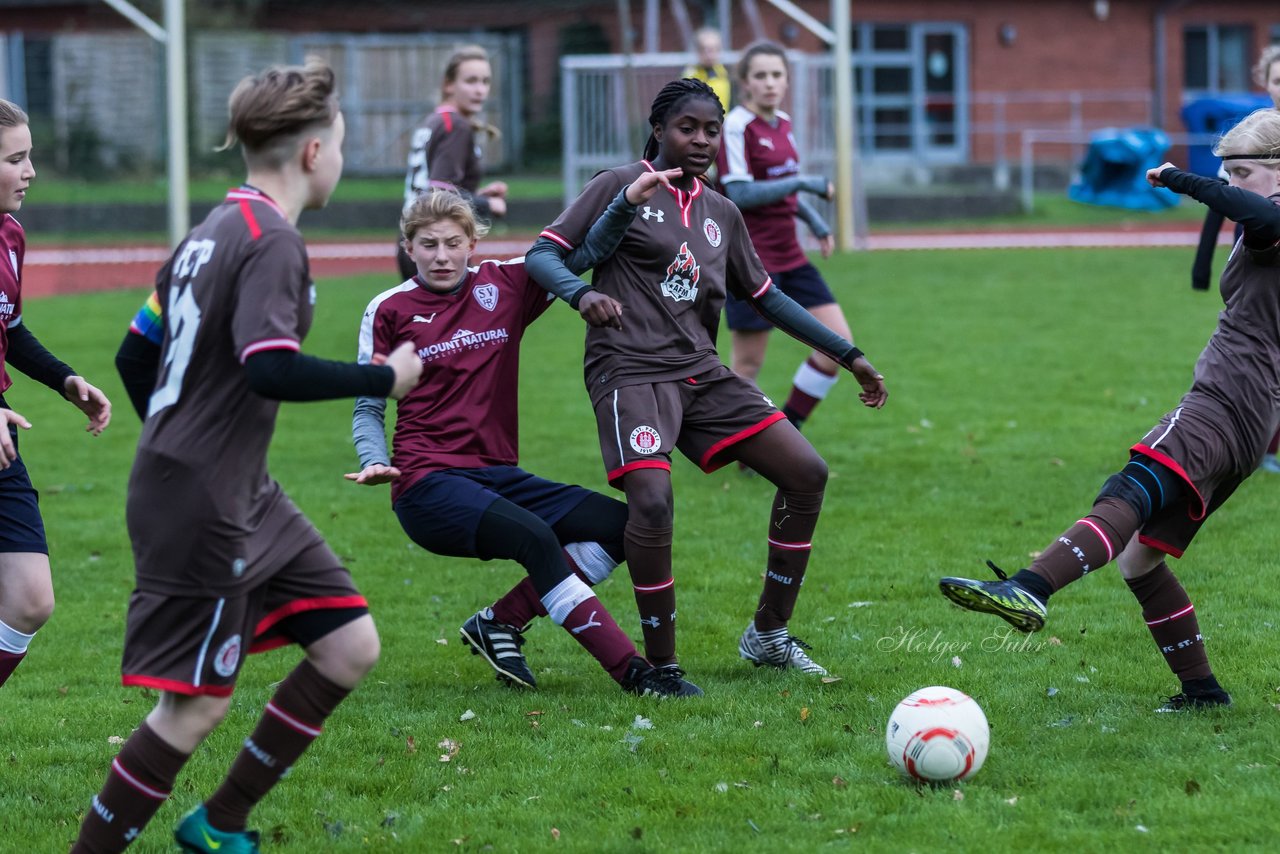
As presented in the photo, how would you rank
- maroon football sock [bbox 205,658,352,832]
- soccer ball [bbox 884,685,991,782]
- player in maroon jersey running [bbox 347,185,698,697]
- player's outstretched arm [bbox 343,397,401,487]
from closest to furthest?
1. maroon football sock [bbox 205,658,352,832]
2. soccer ball [bbox 884,685,991,782]
3. player's outstretched arm [bbox 343,397,401,487]
4. player in maroon jersey running [bbox 347,185,698,697]

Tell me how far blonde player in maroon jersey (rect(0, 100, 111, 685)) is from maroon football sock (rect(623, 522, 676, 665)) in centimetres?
175

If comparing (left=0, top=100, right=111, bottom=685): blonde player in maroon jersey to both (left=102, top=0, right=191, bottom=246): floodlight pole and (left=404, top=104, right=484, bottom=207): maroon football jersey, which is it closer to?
(left=404, top=104, right=484, bottom=207): maroon football jersey

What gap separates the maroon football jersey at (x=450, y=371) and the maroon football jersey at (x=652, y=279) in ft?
1.06

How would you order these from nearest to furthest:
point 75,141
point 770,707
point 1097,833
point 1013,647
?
point 1097,833 → point 770,707 → point 1013,647 → point 75,141

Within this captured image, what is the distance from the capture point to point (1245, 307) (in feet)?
15.3

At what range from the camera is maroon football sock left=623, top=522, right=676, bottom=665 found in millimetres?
5195

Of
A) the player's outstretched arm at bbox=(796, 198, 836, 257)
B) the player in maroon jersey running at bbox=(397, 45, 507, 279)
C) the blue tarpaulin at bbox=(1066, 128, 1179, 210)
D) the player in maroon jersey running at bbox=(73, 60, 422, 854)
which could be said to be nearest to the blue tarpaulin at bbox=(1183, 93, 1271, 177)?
the blue tarpaulin at bbox=(1066, 128, 1179, 210)

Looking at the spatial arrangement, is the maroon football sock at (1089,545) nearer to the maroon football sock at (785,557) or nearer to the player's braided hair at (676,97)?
the maroon football sock at (785,557)

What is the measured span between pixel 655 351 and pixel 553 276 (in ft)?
1.55

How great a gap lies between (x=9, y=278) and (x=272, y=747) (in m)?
1.76

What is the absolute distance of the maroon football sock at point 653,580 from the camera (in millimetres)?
5195

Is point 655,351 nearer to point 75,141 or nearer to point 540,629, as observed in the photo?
point 540,629

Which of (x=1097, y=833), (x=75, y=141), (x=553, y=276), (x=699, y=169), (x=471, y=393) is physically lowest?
(x=1097, y=833)

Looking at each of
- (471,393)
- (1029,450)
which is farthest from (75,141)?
(471,393)
